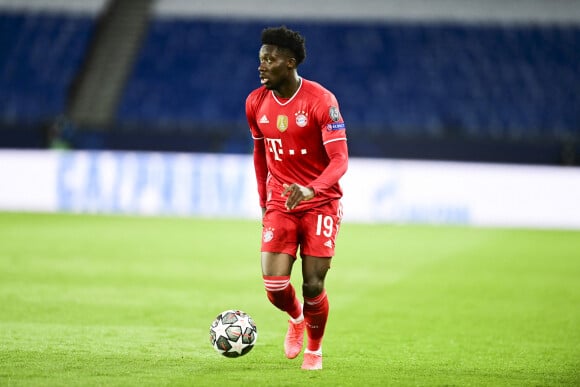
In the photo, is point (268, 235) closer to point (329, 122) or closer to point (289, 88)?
point (329, 122)

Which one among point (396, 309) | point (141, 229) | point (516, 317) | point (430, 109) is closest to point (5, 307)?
point (396, 309)

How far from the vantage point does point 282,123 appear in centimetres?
690

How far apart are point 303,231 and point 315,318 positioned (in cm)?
63

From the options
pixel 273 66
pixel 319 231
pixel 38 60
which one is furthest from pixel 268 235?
pixel 38 60

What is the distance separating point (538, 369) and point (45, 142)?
18.7 meters

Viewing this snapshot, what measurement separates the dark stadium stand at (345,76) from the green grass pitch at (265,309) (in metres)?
7.64

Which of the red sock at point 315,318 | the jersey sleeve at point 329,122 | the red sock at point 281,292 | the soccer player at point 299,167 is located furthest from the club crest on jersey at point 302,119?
the red sock at point 315,318

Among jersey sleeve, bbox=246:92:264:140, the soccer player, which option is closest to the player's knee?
the soccer player

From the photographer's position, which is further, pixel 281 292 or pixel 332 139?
pixel 281 292

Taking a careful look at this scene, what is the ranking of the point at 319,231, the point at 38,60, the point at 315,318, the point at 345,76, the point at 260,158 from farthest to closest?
1. the point at 38,60
2. the point at 345,76
3. the point at 260,158
4. the point at 315,318
5. the point at 319,231

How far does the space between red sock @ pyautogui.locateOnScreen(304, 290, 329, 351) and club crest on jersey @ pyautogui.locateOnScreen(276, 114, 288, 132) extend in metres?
1.19

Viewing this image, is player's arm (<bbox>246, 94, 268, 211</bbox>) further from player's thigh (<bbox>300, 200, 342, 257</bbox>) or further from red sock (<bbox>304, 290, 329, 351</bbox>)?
red sock (<bbox>304, 290, 329, 351</bbox>)

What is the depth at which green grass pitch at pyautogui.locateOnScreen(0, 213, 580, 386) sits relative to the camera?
6.70 m

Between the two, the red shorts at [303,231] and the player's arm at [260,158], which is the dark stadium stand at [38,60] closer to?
the player's arm at [260,158]
